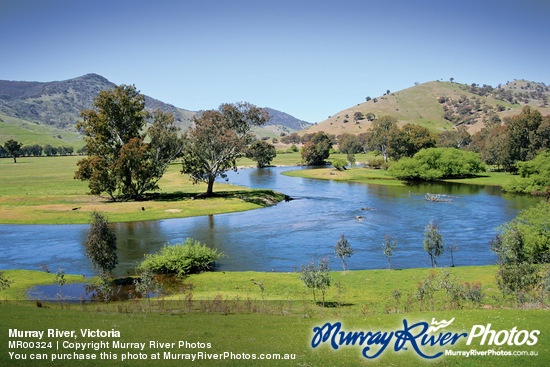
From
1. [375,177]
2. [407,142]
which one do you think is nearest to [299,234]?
[375,177]

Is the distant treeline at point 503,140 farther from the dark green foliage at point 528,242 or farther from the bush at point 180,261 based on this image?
the bush at point 180,261

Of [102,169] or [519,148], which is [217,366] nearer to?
[102,169]

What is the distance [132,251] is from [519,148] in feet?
509

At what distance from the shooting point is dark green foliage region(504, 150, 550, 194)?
343 ft

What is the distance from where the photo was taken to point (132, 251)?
5653 cm

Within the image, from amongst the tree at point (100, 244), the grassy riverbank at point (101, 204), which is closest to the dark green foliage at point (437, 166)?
the grassy riverbank at point (101, 204)

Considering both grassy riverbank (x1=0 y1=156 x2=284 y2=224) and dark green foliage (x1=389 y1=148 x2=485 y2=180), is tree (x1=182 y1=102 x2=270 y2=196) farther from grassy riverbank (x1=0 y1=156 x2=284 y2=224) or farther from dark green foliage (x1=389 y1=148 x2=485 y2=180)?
dark green foliage (x1=389 y1=148 x2=485 y2=180)

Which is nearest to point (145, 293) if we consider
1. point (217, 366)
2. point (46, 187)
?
point (217, 366)

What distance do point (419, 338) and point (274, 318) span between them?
11.4 metres

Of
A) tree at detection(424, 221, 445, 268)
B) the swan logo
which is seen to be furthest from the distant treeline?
the swan logo

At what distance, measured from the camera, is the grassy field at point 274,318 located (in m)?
20.8

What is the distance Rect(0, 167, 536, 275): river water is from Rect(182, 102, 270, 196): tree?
17838 millimetres

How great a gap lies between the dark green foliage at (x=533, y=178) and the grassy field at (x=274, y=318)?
77607 millimetres

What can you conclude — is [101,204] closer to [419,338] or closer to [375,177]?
[419,338]
